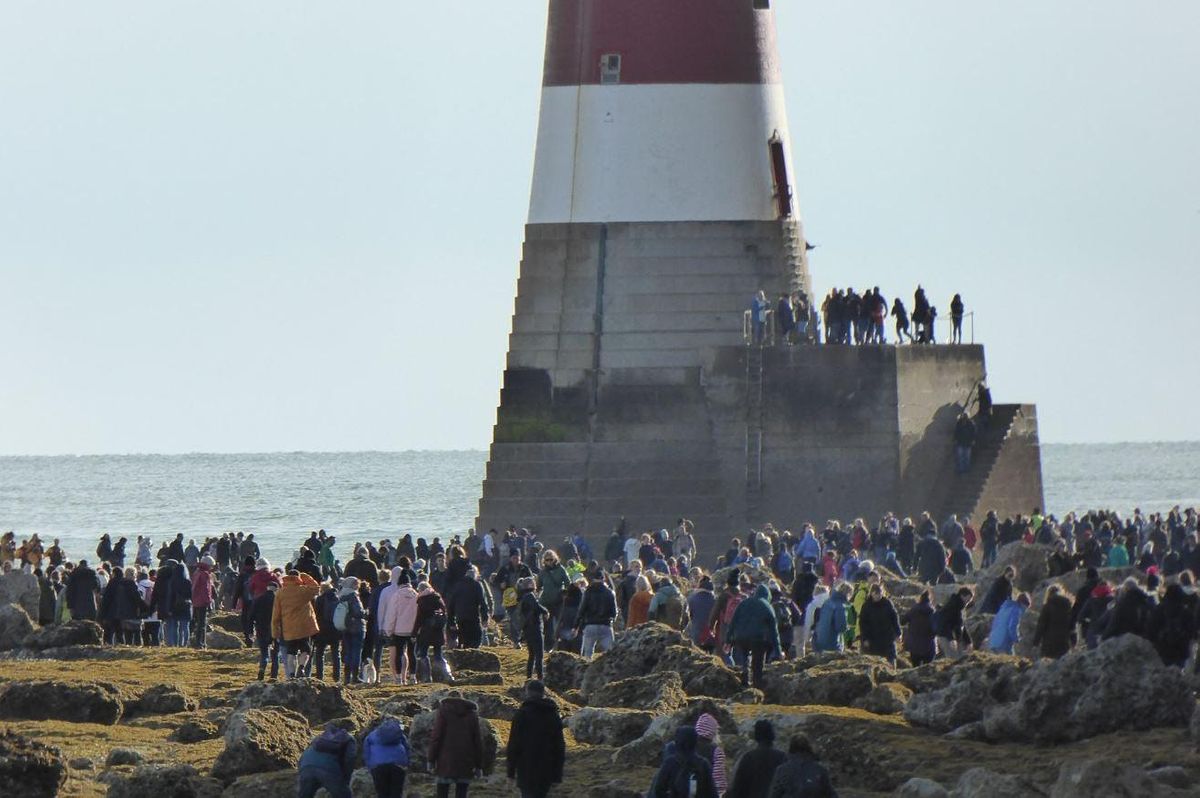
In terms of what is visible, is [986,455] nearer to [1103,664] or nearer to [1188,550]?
[1188,550]

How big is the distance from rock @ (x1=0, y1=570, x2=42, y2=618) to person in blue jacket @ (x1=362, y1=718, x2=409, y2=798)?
19.2m

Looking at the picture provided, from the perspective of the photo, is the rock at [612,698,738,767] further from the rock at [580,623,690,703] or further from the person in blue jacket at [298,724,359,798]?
the rock at [580,623,690,703]

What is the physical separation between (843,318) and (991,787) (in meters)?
27.7

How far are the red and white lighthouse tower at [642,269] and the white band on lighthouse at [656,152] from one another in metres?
0.03

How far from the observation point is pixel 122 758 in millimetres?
21969

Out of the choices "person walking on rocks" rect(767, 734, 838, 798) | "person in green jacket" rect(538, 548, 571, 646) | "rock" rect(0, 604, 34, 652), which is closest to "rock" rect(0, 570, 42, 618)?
"rock" rect(0, 604, 34, 652)

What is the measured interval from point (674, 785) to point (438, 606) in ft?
33.1

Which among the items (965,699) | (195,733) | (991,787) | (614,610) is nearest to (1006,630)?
(965,699)

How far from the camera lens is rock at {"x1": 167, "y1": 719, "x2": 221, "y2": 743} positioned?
23.6 metres

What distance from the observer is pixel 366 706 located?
24.2 metres

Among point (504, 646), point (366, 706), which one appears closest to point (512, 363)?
point (504, 646)

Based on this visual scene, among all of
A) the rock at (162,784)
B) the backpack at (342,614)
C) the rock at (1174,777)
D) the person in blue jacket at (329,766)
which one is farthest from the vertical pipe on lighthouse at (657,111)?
the person in blue jacket at (329,766)

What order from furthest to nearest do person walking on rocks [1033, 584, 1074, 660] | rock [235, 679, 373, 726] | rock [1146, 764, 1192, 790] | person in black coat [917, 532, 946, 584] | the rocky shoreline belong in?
person in black coat [917, 532, 946, 584]
person walking on rocks [1033, 584, 1074, 660]
rock [235, 679, 373, 726]
the rocky shoreline
rock [1146, 764, 1192, 790]

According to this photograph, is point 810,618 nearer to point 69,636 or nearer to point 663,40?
point 69,636
